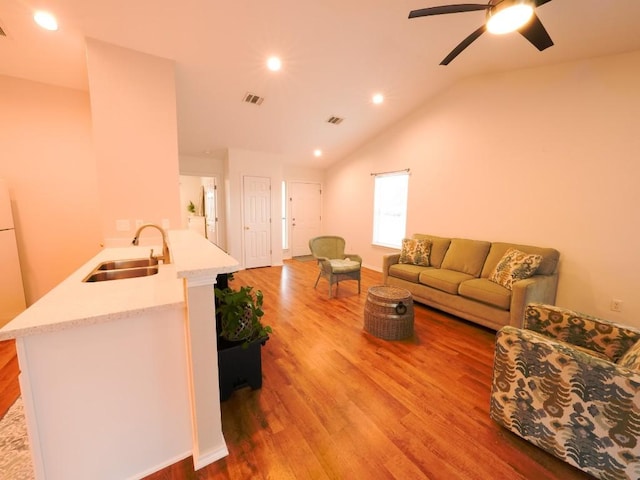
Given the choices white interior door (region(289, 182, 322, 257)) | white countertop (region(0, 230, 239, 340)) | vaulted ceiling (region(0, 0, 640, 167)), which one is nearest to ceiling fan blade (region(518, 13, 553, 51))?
vaulted ceiling (region(0, 0, 640, 167))

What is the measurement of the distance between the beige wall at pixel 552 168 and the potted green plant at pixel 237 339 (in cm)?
336

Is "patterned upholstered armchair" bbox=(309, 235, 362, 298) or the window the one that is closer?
"patterned upholstered armchair" bbox=(309, 235, 362, 298)

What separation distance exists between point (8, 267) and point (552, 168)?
5.99 m

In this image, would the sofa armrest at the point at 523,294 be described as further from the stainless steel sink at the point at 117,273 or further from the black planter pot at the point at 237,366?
the stainless steel sink at the point at 117,273

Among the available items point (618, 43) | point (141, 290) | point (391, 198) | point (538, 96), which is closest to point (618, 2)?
point (618, 43)

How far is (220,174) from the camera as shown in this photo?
566 centimetres

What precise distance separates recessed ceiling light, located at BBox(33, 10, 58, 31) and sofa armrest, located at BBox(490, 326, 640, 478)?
4066mm

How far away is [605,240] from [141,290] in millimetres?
4115

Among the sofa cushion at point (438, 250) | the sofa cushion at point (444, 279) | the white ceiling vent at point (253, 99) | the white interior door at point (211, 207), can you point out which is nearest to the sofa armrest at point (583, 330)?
the sofa cushion at point (444, 279)

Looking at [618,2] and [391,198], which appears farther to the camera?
[391,198]

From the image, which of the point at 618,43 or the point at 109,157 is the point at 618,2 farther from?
the point at 109,157

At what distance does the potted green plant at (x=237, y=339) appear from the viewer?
5.49 ft

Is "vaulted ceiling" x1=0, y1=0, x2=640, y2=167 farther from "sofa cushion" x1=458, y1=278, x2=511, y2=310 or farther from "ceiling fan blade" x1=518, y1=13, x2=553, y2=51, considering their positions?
"sofa cushion" x1=458, y1=278, x2=511, y2=310

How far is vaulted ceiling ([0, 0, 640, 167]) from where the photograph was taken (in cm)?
214
